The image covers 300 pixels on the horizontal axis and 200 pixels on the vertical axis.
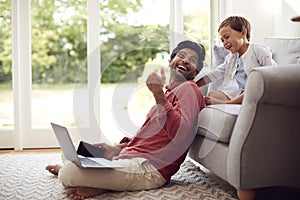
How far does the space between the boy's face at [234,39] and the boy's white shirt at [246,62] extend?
42mm

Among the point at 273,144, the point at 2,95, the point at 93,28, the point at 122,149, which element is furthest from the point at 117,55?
the point at 273,144

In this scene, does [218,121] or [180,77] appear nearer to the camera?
A: [218,121]

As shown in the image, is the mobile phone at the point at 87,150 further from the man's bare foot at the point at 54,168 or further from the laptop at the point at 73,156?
the man's bare foot at the point at 54,168

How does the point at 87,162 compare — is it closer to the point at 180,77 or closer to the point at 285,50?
the point at 180,77

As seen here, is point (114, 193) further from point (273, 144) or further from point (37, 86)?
point (37, 86)

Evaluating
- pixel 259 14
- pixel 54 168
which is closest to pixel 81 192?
pixel 54 168

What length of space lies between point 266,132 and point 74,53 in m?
2.19

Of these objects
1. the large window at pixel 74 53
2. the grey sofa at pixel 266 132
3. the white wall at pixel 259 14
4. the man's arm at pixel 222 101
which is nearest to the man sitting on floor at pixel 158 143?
the man's arm at pixel 222 101

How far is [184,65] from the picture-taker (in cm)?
223

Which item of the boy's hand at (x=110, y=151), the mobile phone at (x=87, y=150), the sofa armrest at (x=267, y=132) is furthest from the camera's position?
the boy's hand at (x=110, y=151)

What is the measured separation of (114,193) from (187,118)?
466 mm

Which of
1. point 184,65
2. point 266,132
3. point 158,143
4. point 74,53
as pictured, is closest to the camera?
point 266,132

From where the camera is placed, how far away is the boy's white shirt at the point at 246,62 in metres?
2.44

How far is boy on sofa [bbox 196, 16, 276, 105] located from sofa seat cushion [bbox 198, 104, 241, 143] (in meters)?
0.21
